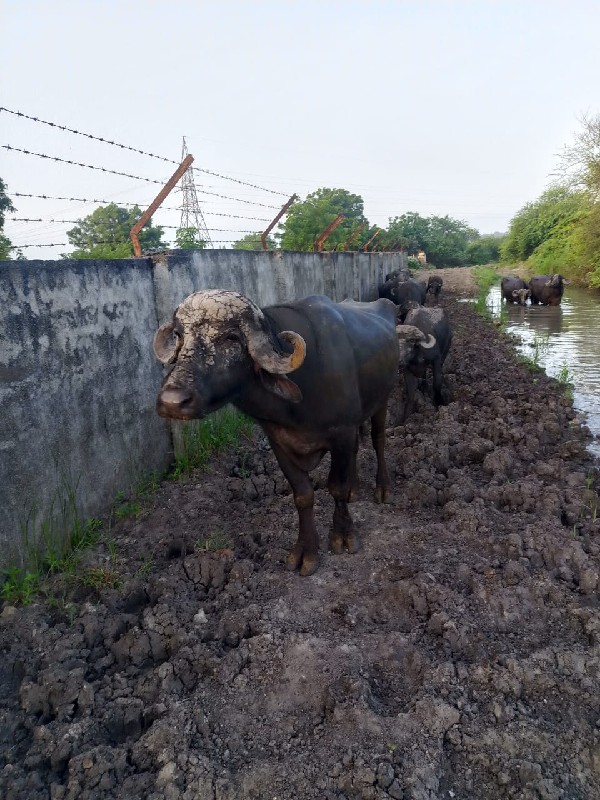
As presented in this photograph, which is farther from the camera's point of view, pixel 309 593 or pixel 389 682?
pixel 309 593

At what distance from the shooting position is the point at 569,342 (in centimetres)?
1065

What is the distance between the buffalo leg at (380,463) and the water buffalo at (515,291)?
14.4 m

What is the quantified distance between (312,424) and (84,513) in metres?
1.65

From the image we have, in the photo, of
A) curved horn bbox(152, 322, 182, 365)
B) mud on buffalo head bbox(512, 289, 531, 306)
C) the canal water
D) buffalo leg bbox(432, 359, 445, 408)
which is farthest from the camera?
mud on buffalo head bbox(512, 289, 531, 306)

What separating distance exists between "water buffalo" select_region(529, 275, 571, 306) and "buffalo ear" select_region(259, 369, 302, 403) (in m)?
15.4

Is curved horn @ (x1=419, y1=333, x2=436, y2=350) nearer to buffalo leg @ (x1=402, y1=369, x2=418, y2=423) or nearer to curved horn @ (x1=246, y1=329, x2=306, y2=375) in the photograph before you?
buffalo leg @ (x1=402, y1=369, x2=418, y2=423)

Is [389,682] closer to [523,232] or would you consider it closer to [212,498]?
[212,498]

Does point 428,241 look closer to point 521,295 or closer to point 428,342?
point 521,295

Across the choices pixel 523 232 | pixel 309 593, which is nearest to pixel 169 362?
pixel 309 593

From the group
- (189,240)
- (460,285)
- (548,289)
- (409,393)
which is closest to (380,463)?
(409,393)

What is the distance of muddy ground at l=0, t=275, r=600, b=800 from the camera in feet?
6.60

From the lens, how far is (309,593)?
3.06 m

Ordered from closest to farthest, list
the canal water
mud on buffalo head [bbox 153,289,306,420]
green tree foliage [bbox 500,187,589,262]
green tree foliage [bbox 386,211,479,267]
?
mud on buffalo head [bbox 153,289,306,420]
the canal water
green tree foliage [bbox 500,187,589,262]
green tree foliage [bbox 386,211,479,267]

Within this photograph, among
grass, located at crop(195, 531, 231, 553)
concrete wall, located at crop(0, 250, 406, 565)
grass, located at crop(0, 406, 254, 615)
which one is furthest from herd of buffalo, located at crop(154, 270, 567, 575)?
Answer: concrete wall, located at crop(0, 250, 406, 565)
